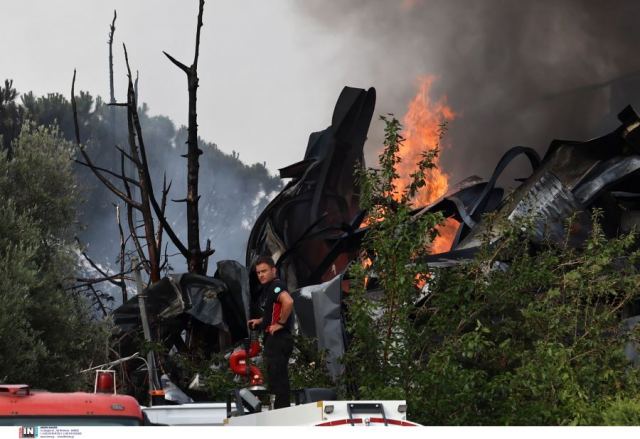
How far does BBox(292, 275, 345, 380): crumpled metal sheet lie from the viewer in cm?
1667

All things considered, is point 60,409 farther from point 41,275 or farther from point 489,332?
point 41,275

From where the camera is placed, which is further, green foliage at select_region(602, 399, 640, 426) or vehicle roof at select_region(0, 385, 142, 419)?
green foliage at select_region(602, 399, 640, 426)

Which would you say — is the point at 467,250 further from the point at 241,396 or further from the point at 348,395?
the point at 241,396

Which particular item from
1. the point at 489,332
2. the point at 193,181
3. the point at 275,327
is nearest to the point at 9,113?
the point at 193,181

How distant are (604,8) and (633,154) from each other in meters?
9.60

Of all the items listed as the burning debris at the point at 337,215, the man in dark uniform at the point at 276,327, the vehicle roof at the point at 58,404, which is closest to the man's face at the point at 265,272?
the man in dark uniform at the point at 276,327

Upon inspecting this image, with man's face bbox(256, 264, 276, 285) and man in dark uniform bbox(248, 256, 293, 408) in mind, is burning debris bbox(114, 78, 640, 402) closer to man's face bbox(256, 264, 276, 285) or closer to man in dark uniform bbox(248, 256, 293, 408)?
man in dark uniform bbox(248, 256, 293, 408)

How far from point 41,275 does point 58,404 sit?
7.11 metres

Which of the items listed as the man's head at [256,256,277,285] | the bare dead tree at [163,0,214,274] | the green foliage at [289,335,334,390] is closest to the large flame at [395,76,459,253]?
the bare dead tree at [163,0,214,274]

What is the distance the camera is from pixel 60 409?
28.6ft

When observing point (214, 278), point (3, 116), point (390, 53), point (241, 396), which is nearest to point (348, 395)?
point (241, 396)

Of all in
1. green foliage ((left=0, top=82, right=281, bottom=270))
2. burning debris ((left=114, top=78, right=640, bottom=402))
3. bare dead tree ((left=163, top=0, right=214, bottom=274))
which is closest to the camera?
burning debris ((left=114, top=78, right=640, bottom=402))

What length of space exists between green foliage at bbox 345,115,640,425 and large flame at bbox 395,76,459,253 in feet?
39.2

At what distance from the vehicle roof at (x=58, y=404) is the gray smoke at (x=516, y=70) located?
68.8ft
